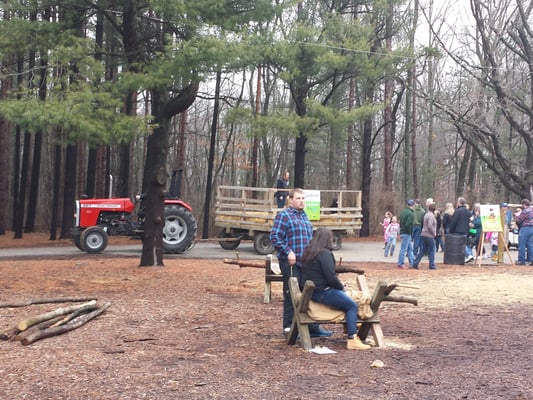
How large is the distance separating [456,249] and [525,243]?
2017 millimetres

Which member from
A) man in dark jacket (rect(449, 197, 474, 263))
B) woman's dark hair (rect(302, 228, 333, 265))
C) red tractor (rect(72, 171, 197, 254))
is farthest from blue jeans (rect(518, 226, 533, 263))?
woman's dark hair (rect(302, 228, 333, 265))

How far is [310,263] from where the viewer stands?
25.0 ft

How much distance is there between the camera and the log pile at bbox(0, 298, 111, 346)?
7918mm

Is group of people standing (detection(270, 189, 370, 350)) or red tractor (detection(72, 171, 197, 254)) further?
red tractor (detection(72, 171, 197, 254))

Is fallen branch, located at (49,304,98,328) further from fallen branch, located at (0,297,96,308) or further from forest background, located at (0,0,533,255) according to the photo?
forest background, located at (0,0,533,255)

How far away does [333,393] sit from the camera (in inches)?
226

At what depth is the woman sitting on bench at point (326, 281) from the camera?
7.59 meters

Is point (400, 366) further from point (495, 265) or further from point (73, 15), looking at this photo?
point (495, 265)

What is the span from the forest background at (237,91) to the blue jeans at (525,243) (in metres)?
5.26

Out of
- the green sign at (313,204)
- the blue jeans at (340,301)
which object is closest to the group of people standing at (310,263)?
the blue jeans at (340,301)

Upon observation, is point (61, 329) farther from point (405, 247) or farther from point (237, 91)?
point (237, 91)

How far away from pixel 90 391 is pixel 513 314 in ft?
23.2

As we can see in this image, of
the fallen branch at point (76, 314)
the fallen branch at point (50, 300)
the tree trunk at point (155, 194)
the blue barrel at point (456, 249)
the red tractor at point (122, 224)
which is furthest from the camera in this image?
the red tractor at point (122, 224)

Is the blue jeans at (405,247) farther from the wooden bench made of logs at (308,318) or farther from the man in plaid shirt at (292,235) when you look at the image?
the man in plaid shirt at (292,235)
